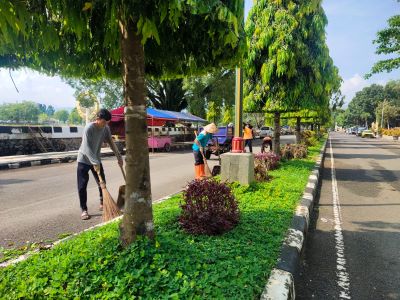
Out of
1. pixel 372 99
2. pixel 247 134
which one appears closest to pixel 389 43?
pixel 247 134

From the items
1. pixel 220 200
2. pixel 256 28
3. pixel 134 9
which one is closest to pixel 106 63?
pixel 134 9

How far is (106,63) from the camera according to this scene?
3881 millimetres

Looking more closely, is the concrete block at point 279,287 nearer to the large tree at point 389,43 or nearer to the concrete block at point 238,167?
the concrete block at point 238,167

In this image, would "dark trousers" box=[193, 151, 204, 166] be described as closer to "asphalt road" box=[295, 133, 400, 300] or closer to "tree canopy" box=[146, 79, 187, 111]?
"asphalt road" box=[295, 133, 400, 300]

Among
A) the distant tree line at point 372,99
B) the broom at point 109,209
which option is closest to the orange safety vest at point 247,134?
the broom at point 109,209

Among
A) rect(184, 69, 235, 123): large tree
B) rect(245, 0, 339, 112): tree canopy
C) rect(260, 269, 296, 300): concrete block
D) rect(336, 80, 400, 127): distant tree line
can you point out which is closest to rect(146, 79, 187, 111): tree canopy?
rect(184, 69, 235, 123): large tree

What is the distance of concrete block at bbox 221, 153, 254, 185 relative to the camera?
6.82 metres

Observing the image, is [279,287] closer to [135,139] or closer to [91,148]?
[135,139]

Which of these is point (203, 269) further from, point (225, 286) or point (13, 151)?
point (13, 151)

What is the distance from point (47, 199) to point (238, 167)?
4.14m

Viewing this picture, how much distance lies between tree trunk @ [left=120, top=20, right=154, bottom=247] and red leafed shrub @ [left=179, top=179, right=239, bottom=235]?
95cm

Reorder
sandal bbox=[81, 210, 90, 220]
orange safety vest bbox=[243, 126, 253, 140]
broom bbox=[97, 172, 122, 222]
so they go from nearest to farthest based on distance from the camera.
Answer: broom bbox=[97, 172, 122, 222], sandal bbox=[81, 210, 90, 220], orange safety vest bbox=[243, 126, 253, 140]

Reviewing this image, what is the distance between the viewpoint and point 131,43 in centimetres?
287

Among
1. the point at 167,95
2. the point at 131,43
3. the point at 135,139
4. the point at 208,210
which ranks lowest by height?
the point at 208,210
